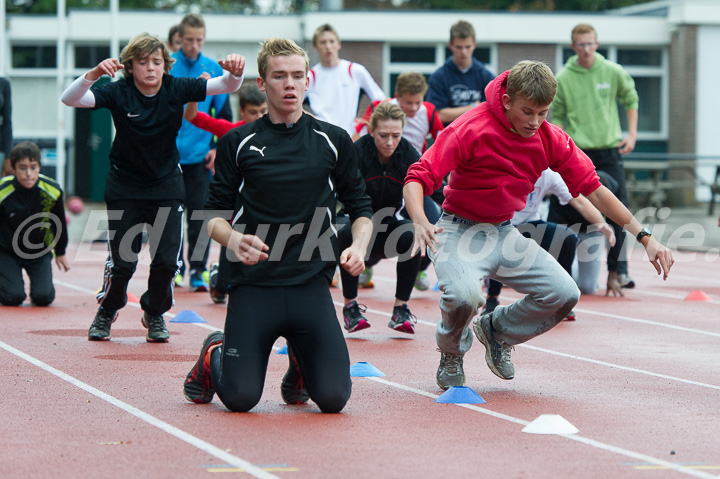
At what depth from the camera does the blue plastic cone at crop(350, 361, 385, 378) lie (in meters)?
6.71

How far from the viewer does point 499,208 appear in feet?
20.7

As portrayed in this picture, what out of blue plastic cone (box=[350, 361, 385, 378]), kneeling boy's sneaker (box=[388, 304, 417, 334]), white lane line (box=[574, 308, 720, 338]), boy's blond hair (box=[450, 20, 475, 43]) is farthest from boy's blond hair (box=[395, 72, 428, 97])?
blue plastic cone (box=[350, 361, 385, 378])

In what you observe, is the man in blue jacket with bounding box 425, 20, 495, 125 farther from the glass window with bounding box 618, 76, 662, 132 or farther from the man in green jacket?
the glass window with bounding box 618, 76, 662, 132

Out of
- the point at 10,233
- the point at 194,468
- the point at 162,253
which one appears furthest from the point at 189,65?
the point at 194,468

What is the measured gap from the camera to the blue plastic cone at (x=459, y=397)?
232 inches

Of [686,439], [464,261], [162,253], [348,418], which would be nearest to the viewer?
[686,439]

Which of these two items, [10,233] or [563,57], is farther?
[563,57]

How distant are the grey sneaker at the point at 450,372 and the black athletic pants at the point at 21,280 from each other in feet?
16.8

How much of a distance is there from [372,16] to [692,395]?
2465 cm

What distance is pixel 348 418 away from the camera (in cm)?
547

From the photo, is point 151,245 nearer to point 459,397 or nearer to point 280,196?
point 280,196

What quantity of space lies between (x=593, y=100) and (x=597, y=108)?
0.11 m

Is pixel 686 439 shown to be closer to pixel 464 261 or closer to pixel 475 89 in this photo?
pixel 464 261

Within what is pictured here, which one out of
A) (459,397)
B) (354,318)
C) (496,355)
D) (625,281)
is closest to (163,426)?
(459,397)
